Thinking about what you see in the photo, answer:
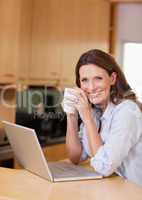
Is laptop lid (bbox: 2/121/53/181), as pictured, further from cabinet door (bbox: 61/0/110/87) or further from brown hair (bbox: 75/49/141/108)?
cabinet door (bbox: 61/0/110/87)

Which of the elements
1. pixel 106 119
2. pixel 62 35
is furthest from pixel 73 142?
pixel 62 35

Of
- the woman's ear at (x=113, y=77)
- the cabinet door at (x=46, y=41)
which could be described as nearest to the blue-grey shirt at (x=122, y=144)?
the woman's ear at (x=113, y=77)

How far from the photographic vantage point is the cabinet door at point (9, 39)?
327 cm

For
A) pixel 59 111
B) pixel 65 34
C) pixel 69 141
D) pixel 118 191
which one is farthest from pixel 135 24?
pixel 118 191

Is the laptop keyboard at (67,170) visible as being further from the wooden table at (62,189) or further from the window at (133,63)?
the window at (133,63)

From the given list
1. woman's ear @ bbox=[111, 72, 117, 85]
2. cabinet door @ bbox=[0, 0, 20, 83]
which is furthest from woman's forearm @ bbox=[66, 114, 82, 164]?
cabinet door @ bbox=[0, 0, 20, 83]

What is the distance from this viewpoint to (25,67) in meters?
3.75

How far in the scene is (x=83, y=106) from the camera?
1777mm

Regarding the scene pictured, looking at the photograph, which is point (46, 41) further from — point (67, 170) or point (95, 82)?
point (67, 170)

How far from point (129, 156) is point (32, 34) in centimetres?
240

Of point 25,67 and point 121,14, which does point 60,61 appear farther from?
point 121,14

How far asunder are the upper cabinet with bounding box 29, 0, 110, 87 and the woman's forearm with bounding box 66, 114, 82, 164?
6.34ft

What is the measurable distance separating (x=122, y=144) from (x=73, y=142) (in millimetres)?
387

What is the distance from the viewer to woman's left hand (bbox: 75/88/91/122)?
176 centimetres
